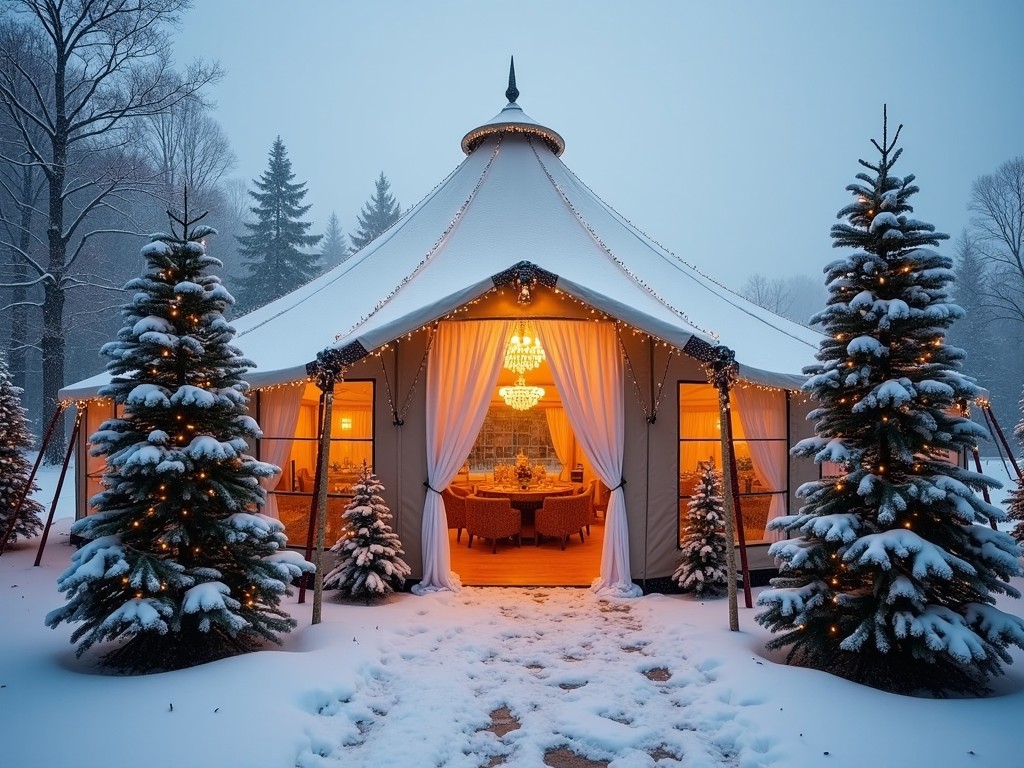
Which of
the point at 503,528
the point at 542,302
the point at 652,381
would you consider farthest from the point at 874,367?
the point at 503,528

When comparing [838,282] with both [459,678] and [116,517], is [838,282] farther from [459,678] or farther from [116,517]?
[116,517]

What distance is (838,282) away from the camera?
3.95 m

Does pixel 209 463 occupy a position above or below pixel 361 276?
below

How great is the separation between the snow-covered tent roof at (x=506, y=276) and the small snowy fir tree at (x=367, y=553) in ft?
4.32

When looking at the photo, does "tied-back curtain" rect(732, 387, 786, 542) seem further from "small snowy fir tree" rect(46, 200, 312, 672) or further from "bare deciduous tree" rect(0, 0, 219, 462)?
"bare deciduous tree" rect(0, 0, 219, 462)

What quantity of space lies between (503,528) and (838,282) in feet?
15.8

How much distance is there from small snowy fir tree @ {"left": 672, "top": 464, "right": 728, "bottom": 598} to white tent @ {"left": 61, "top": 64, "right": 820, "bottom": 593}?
30 cm

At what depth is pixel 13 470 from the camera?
24.2 feet

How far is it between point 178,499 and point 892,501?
4.29 meters

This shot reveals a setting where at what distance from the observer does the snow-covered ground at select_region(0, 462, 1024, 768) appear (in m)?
2.84

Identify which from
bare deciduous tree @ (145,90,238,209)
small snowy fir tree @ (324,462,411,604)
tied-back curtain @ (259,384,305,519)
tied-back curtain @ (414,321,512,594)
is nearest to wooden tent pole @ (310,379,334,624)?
small snowy fir tree @ (324,462,411,604)

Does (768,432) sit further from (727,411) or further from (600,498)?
(600,498)

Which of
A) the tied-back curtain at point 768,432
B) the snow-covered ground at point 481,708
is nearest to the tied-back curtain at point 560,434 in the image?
the tied-back curtain at point 768,432

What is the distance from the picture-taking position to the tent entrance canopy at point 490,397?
5.91m
